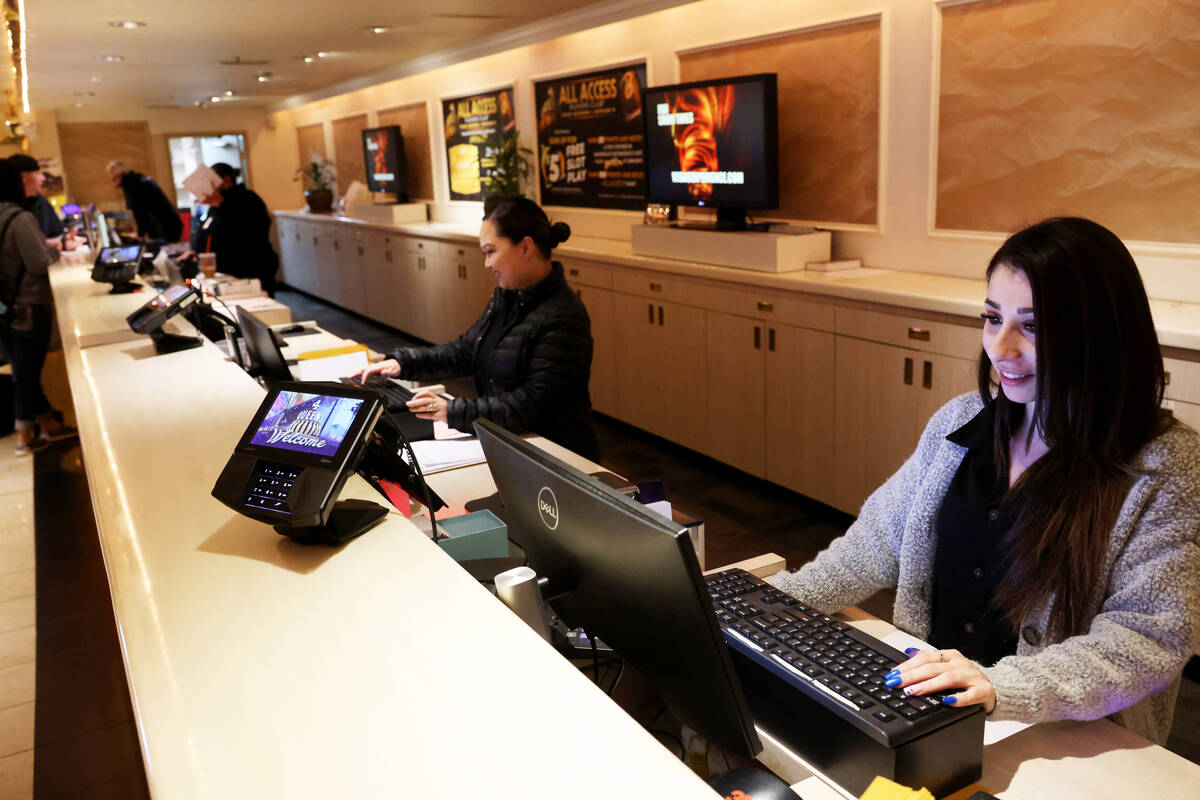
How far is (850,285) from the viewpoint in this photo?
3824 millimetres

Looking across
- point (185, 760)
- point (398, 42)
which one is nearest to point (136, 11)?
point (398, 42)

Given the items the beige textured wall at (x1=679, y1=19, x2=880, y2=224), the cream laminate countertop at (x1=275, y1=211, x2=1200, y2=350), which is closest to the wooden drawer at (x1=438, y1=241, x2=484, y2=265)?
the cream laminate countertop at (x1=275, y1=211, x2=1200, y2=350)

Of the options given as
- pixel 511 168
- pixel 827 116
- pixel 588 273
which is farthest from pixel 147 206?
pixel 827 116

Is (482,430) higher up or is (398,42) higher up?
(398,42)

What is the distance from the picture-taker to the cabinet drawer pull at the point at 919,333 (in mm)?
3505

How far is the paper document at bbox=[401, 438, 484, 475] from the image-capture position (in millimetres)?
2558

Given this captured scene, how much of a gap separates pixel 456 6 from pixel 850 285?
2.97 m

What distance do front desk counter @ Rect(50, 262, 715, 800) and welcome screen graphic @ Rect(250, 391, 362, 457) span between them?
6.1 inches

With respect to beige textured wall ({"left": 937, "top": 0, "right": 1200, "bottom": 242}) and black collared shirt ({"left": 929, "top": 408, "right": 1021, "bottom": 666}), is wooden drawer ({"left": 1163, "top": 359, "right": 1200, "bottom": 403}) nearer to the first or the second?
beige textured wall ({"left": 937, "top": 0, "right": 1200, "bottom": 242})

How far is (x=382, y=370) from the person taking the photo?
10.2 feet

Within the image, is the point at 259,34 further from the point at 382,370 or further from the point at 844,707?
the point at 844,707

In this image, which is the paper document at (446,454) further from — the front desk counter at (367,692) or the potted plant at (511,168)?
the potted plant at (511,168)

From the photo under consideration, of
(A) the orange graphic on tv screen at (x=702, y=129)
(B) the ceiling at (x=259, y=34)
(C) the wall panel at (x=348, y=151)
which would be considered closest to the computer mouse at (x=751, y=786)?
(A) the orange graphic on tv screen at (x=702, y=129)

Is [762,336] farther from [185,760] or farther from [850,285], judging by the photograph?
[185,760]
